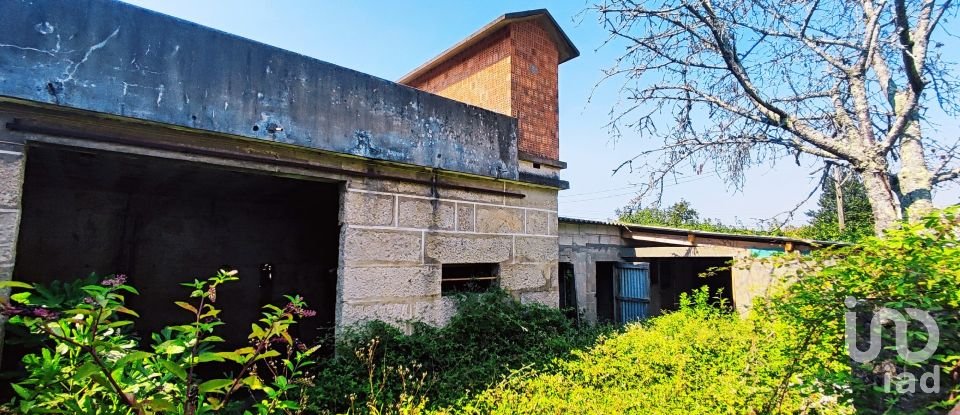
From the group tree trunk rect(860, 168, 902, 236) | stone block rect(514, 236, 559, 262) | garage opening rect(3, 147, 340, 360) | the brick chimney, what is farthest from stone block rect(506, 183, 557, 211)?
tree trunk rect(860, 168, 902, 236)

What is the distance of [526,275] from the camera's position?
19.9ft

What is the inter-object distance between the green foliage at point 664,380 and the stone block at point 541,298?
99cm

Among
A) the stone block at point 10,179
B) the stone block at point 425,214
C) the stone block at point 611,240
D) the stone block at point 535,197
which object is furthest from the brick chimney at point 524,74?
the stone block at point 10,179

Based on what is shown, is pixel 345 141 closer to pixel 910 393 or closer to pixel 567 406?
pixel 567 406

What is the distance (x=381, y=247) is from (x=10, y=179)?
9.38 ft

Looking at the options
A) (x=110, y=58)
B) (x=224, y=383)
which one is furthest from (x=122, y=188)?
(x=224, y=383)

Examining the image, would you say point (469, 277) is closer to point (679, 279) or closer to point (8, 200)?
point (8, 200)

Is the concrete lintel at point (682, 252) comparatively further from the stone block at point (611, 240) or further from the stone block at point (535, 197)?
the stone block at point (535, 197)

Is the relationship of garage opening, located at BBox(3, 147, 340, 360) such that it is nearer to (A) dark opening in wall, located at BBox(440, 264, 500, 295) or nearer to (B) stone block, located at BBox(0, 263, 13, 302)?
(A) dark opening in wall, located at BBox(440, 264, 500, 295)

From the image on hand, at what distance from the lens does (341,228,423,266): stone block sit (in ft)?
14.7

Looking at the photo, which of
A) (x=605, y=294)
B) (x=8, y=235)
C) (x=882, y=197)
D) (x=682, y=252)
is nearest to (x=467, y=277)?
(x=8, y=235)

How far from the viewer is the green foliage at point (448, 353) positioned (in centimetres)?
397

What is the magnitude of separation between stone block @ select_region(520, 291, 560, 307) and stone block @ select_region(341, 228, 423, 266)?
5.69 feet

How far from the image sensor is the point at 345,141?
4.54m
